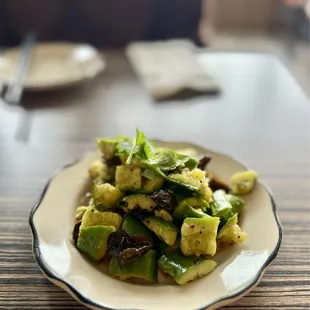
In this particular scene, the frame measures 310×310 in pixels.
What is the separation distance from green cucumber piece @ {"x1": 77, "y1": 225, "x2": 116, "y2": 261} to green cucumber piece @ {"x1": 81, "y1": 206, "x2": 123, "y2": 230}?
15 millimetres

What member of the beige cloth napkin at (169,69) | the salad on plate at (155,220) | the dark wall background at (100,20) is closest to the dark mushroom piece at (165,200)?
the salad on plate at (155,220)

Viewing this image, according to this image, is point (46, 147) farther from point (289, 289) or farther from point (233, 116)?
point (289, 289)

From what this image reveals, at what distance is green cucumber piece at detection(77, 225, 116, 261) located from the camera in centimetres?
83

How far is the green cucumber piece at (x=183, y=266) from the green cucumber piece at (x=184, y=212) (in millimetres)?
55

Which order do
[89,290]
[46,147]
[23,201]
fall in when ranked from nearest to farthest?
[89,290] < [23,201] < [46,147]

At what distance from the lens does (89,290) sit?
30.0 inches

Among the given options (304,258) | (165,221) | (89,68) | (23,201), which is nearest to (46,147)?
(23,201)

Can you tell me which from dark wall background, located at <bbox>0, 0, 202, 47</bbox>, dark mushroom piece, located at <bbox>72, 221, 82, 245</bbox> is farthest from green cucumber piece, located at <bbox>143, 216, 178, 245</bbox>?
dark wall background, located at <bbox>0, 0, 202, 47</bbox>

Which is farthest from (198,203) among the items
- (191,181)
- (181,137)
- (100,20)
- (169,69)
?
(100,20)

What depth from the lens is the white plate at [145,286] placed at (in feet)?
2.46

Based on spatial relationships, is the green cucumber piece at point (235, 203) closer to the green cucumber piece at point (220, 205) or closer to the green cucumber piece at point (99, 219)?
the green cucumber piece at point (220, 205)

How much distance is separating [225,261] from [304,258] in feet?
0.53

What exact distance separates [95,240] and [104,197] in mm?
79

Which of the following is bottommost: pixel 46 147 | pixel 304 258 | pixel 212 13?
pixel 212 13
